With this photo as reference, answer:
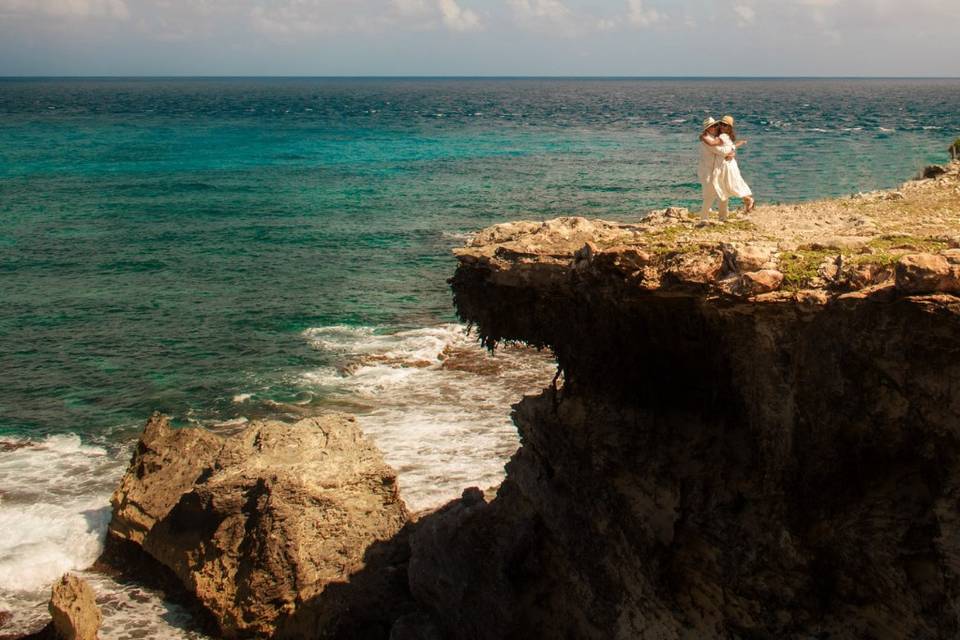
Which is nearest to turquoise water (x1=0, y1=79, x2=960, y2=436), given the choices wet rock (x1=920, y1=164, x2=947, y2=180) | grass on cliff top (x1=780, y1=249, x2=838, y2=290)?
wet rock (x1=920, y1=164, x2=947, y2=180)

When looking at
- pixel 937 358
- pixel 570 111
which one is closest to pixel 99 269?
pixel 937 358

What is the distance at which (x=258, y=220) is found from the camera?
46531 millimetres

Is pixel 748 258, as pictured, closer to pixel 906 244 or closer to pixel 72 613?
pixel 906 244

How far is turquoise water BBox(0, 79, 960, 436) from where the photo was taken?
84.5 ft

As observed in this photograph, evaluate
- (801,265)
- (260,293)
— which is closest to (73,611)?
(801,265)

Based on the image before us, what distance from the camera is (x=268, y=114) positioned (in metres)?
129

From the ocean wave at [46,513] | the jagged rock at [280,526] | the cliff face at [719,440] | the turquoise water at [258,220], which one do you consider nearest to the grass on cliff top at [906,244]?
the cliff face at [719,440]

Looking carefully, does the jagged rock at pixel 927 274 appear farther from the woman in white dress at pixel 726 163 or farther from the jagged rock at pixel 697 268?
the woman in white dress at pixel 726 163

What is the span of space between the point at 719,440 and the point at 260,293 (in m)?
25.2

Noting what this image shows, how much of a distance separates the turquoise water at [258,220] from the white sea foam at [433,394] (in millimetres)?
1378

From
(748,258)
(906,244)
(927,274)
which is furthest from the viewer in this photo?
(906,244)

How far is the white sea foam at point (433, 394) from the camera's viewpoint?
18609mm

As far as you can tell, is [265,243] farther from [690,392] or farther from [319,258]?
[690,392]

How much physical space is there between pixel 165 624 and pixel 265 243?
28.5 meters
